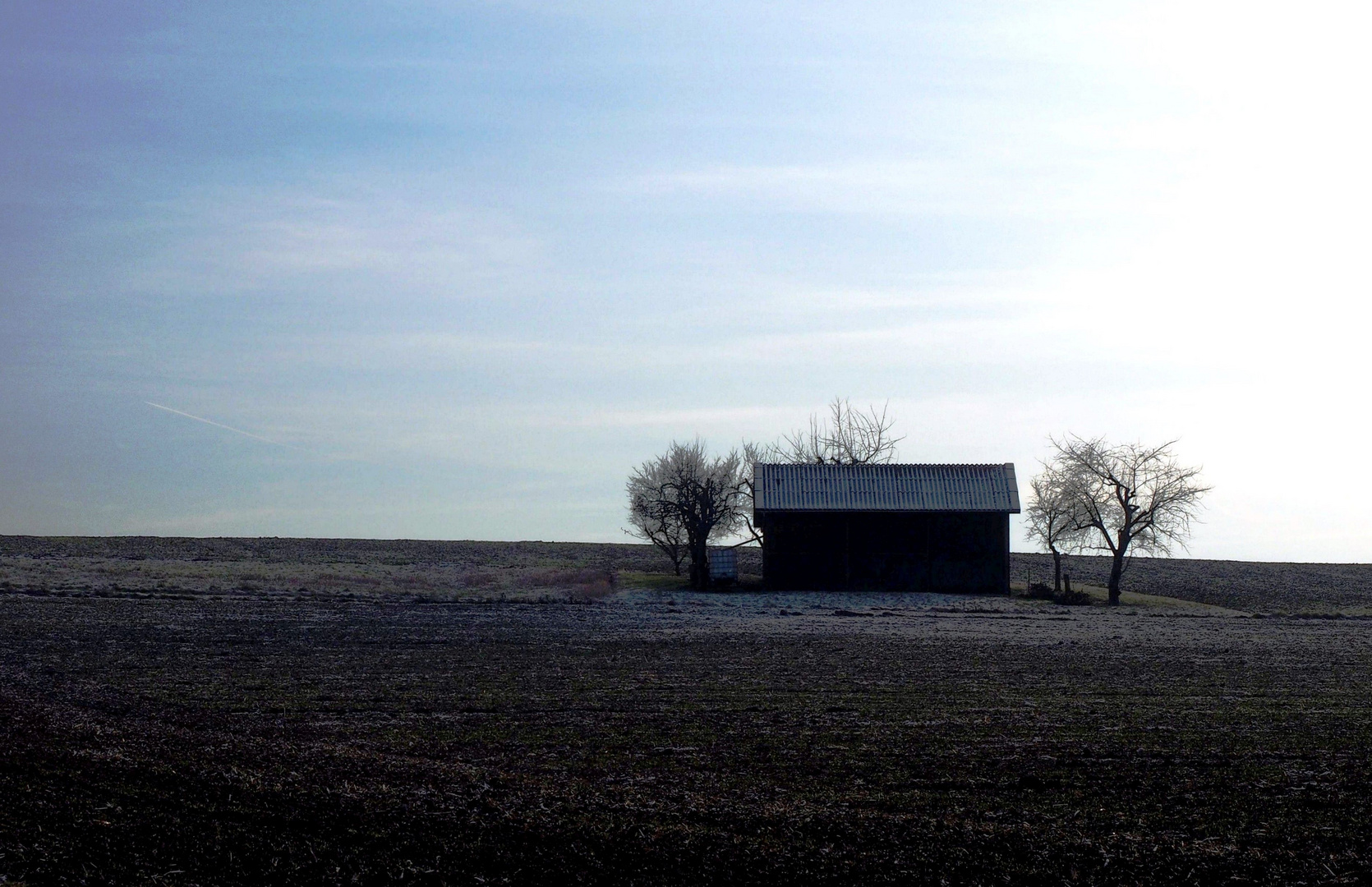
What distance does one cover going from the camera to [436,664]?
18.1 metres

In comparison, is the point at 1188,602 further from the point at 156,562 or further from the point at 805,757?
the point at 156,562

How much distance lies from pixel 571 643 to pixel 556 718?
896 cm

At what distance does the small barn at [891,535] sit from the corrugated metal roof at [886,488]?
0.04 meters

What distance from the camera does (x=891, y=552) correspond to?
38875 millimetres

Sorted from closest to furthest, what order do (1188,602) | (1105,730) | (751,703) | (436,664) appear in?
(1105,730) → (751,703) → (436,664) → (1188,602)

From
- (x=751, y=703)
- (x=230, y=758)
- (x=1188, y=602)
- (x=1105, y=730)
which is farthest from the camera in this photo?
(x=1188, y=602)

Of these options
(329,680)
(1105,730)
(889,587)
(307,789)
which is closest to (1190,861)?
(1105,730)

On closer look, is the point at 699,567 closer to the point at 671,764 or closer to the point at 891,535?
the point at 891,535

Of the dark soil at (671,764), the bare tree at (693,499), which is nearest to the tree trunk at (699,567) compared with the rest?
the bare tree at (693,499)

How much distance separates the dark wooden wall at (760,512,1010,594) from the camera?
38.6 metres

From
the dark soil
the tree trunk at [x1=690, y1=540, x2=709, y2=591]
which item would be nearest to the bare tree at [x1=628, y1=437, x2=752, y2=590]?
the tree trunk at [x1=690, y1=540, x2=709, y2=591]

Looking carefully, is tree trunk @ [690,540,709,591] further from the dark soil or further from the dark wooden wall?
the dark soil

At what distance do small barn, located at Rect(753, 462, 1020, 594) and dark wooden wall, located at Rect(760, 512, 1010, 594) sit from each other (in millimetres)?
28

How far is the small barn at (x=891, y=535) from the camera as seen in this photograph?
38562 millimetres
